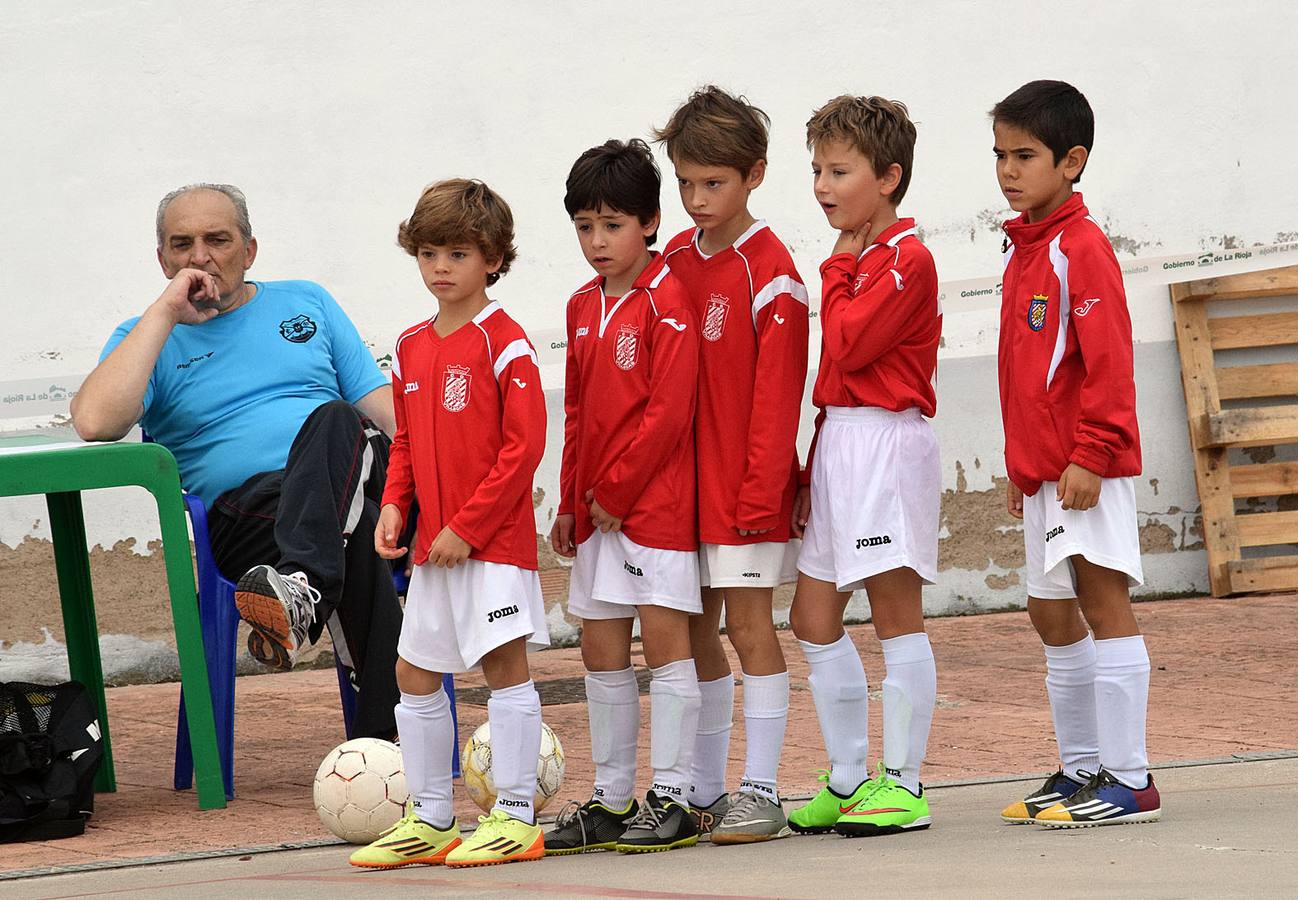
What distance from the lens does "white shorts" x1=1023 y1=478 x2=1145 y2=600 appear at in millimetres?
3432

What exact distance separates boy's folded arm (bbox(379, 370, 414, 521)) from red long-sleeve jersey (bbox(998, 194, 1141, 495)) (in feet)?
4.26

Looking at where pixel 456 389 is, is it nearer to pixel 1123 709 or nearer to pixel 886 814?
pixel 886 814

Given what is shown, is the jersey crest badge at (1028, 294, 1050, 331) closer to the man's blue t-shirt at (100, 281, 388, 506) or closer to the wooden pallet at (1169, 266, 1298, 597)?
the man's blue t-shirt at (100, 281, 388, 506)

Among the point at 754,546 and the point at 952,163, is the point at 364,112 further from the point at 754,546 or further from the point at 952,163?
the point at 754,546

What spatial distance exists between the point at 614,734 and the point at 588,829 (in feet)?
0.68

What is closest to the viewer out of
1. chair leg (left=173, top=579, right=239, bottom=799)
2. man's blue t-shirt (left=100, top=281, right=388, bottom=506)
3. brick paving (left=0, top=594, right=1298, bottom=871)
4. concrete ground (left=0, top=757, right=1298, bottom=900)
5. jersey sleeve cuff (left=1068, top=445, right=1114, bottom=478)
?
A: concrete ground (left=0, top=757, right=1298, bottom=900)

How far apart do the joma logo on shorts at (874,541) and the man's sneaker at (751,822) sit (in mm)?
571

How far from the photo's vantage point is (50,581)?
678 cm

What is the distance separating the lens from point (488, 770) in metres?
3.91

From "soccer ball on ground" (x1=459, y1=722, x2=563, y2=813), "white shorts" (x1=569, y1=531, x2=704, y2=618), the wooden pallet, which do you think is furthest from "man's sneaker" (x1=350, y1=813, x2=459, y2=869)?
the wooden pallet

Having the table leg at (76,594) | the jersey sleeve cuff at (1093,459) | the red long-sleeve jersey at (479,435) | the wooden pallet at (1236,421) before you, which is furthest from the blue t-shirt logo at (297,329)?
the wooden pallet at (1236,421)

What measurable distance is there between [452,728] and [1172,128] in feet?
18.1

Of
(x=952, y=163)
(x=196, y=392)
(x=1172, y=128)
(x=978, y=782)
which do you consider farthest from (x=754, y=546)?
(x=1172, y=128)

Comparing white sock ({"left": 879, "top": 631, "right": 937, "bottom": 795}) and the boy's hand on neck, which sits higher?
the boy's hand on neck
